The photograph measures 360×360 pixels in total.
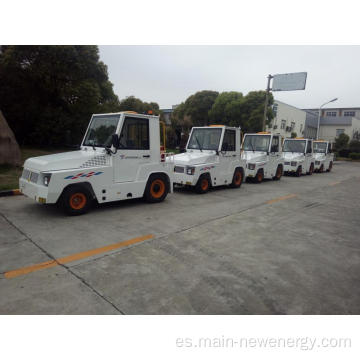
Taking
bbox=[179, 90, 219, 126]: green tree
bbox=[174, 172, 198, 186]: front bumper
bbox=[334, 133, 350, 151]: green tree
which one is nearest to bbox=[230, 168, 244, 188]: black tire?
bbox=[174, 172, 198, 186]: front bumper

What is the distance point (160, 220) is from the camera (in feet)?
20.5

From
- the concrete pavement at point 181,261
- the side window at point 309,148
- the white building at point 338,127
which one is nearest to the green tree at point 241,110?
the side window at point 309,148

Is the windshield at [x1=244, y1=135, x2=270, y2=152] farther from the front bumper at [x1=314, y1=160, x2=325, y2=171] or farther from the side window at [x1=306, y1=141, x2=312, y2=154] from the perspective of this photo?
the front bumper at [x1=314, y1=160, x2=325, y2=171]

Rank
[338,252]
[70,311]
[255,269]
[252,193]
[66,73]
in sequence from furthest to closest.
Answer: [66,73]
[252,193]
[338,252]
[255,269]
[70,311]

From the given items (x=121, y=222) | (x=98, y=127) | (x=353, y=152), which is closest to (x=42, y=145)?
(x=98, y=127)

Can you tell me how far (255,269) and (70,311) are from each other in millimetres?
2452

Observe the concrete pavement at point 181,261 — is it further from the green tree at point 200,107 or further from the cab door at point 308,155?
the green tree at point 200,107

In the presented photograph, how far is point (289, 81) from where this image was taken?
16625mm

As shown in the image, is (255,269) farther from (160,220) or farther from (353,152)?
(353,152)

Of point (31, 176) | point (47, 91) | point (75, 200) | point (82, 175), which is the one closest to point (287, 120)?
point (47, 91)

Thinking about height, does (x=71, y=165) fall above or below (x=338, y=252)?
above

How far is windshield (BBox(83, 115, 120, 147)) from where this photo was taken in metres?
6.84

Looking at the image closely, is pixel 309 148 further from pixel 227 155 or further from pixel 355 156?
pixel 355 156

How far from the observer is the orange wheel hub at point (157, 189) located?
7.80 metres
